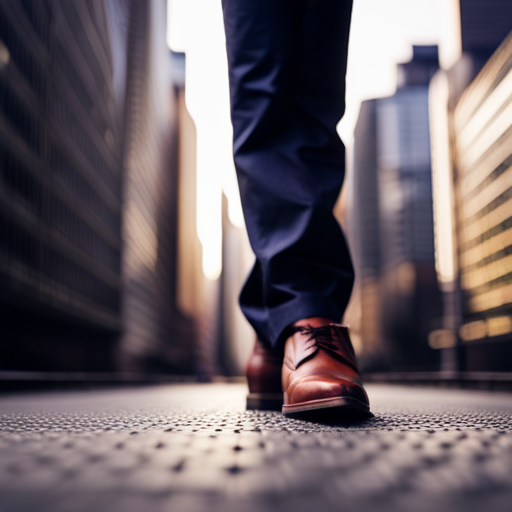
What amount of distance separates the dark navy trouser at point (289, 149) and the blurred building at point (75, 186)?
18.8m

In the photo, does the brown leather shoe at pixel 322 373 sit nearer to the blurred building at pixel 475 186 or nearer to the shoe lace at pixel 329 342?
the shoe lace at pixel 329 342

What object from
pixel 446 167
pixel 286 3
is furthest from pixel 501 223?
pixel 286 3

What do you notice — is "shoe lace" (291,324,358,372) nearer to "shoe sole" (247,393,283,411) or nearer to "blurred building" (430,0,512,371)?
"shoe sole" (247,393,283,411)

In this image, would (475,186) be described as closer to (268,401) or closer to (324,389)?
(268,401)

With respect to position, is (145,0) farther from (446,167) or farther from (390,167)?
(446,167)

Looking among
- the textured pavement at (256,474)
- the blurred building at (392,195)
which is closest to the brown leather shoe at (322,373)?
the textured pavement at (256,474)

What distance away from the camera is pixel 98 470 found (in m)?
0.42

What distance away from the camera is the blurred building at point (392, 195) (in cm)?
7956

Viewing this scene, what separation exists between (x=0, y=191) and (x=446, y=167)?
15559 millimetres

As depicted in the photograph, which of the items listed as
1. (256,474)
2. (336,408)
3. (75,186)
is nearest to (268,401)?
(336,408)

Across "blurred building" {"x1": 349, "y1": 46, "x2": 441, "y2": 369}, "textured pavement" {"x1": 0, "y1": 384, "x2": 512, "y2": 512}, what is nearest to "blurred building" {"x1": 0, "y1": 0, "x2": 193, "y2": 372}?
"textured pavement" {"x1": 0, "y1": 384, "x2": 512, "y2": 512}

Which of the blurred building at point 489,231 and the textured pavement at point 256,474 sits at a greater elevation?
the blurred building at point 489,231

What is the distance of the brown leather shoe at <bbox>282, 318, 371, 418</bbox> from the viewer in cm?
91

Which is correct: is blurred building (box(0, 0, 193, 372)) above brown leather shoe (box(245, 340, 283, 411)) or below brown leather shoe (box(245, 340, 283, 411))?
above
